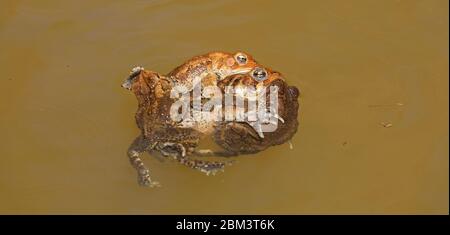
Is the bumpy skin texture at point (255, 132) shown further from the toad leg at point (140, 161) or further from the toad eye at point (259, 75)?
the toad leg at point (140, 161)

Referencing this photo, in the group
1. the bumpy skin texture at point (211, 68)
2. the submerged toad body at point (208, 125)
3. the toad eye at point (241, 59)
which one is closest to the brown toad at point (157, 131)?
the submerged toad body at point (208, 125)

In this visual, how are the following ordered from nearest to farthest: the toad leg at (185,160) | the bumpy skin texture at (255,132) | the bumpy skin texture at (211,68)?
the bumpy skin texture at (255,132)
the toad leg at (185,160)
the bumpy skin texture at (211,68)

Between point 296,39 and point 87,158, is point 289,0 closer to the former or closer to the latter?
point 296,39

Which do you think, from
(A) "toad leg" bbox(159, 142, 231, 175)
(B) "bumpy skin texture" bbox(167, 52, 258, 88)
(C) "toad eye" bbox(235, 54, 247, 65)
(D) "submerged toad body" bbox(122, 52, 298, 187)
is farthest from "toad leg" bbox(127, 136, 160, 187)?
(C) "toad eye" bbox(235, 54, 247, 65)

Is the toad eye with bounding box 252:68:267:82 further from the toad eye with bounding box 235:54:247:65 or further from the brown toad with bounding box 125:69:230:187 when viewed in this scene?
the brown toad with bounding box 125:69:230:187

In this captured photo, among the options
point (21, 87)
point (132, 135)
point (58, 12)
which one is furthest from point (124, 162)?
point (58, 12)

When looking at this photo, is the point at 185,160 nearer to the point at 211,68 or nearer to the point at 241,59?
the point at 211,68

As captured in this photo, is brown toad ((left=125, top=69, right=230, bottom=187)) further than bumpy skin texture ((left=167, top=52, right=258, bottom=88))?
No
